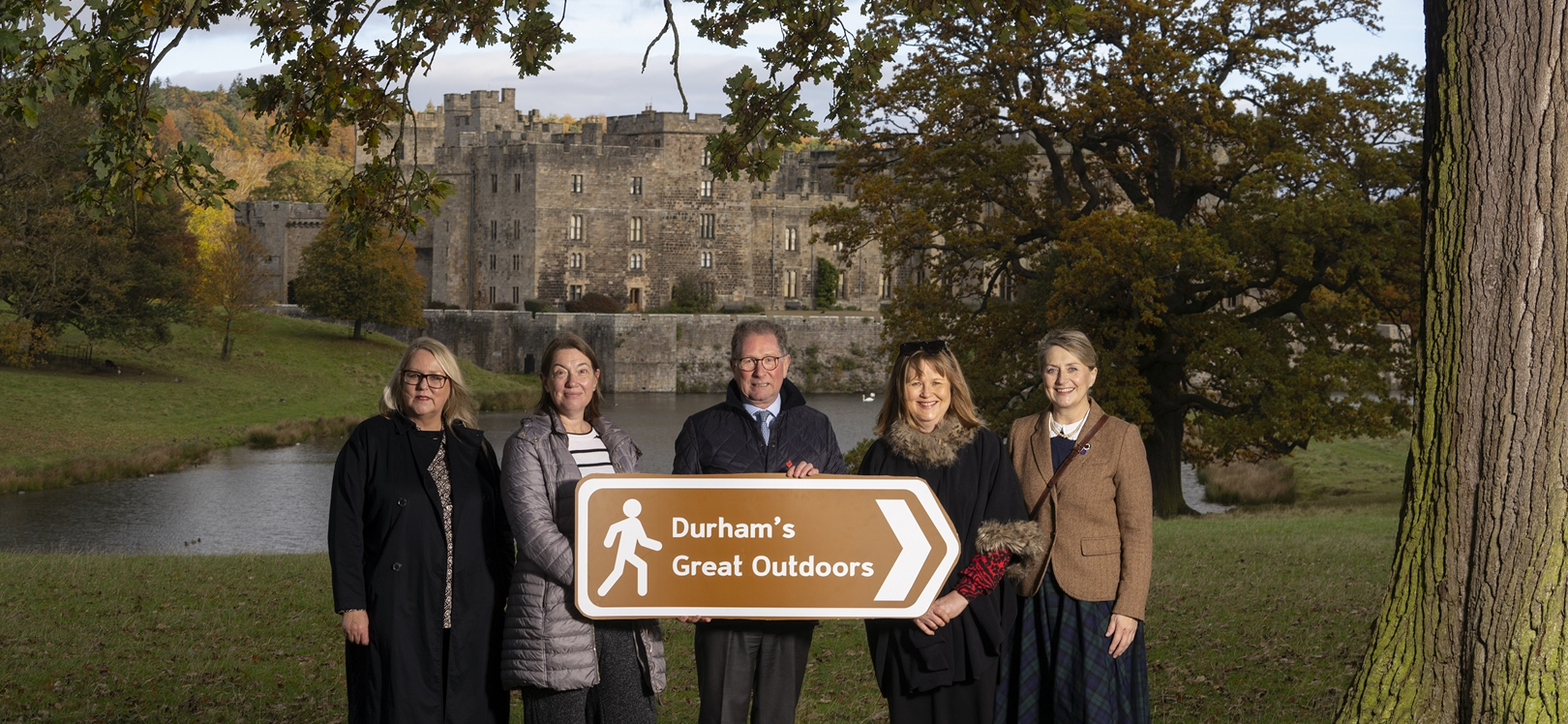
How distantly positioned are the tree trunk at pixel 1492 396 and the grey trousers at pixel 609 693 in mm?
2135

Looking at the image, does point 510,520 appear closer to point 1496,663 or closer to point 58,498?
point 1496,663

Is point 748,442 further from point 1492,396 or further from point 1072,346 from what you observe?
point 1492,396

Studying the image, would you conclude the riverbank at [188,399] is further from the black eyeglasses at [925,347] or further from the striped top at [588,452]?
the black eyeglasses at [925,347]

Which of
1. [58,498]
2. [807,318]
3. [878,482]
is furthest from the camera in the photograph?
[807,318]

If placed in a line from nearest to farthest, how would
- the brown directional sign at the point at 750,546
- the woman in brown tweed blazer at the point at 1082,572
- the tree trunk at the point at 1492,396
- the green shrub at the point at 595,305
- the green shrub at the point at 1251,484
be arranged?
1. the brown directional sign at the point at 750,546
2. the tree trunk at the point at 1492,396
3. the woman in brown tweed blazer at the point at 1082,572
4. the green shrub at the point at 1251,484
5. the green shrub at the point at 595,305

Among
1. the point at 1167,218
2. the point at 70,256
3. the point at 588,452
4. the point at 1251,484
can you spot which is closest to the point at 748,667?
the point at 588,452

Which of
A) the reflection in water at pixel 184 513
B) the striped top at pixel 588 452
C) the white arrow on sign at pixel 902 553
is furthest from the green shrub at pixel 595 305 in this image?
the white arrow on sign at pixel 902 553

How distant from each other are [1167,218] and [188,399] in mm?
23185

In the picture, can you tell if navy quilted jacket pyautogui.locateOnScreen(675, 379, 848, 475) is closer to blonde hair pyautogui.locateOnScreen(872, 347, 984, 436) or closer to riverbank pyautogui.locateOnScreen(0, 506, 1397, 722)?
blonde hair pyautogui.locateOnScreen(872, 347, 984, 436)

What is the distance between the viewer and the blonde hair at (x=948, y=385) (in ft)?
13.4

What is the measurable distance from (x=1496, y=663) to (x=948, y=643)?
1501 millimetres

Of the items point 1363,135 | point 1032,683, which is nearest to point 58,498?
point 1363,135

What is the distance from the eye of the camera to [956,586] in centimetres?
391

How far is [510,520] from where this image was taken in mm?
4078
